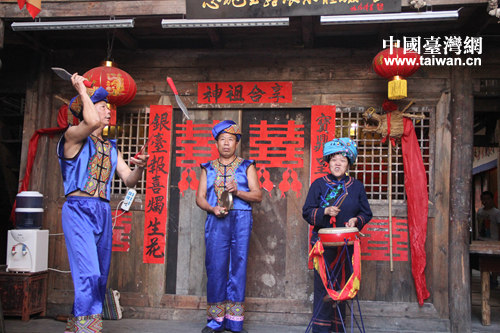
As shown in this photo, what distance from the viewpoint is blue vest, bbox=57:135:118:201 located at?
4238 millimetres

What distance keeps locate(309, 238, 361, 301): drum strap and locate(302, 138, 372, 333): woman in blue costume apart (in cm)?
33

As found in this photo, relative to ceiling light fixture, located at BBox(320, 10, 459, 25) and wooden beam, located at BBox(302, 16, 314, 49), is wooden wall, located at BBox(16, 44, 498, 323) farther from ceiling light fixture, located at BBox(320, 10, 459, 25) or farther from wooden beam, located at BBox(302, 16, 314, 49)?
ceiling light fixture, located at BBox(320, 10, 459, 25)

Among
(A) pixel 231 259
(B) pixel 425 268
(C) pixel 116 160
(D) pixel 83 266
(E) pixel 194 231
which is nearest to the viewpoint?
(D) pixel 83 266

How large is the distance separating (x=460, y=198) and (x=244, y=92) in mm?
2955

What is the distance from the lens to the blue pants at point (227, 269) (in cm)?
516

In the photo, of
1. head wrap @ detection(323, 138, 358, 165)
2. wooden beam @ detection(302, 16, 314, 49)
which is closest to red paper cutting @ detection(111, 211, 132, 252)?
head wrap @ detection(323, 138, 358, 165)

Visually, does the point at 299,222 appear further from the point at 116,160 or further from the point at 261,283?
the point at 116,160

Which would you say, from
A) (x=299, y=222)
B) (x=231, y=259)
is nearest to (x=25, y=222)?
(x=231, y=259)

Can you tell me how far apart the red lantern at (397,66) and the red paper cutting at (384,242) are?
1596mm

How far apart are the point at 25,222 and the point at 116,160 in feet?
6.80

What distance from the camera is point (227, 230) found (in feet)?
17.2

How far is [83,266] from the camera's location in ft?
13.3

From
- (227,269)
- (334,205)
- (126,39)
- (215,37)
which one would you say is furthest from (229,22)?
(227,269)

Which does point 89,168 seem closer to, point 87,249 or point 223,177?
point 87,249
